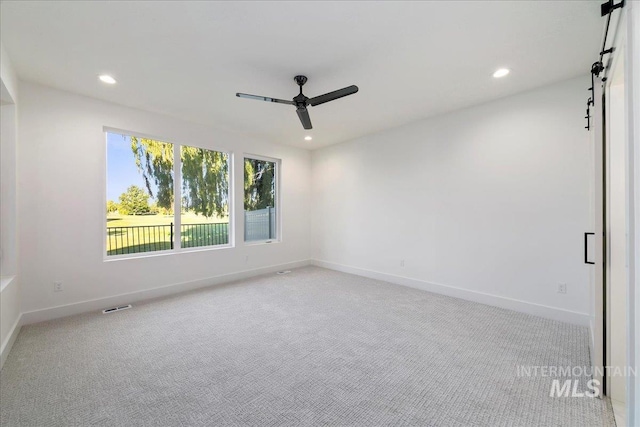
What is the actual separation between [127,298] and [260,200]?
2.73 metres

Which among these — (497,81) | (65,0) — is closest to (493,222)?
(497,81)

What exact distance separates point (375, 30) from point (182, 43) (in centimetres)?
166

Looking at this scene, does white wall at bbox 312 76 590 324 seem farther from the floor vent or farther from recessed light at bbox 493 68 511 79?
the floor vent

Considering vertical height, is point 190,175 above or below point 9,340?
above

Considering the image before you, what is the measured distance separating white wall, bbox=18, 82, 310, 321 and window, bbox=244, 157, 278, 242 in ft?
4.04

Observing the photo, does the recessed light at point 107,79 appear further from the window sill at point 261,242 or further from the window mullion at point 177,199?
the window sill at point 261,242

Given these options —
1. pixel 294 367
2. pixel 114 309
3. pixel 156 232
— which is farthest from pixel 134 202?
pixel 294 367

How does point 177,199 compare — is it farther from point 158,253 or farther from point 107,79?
point 107,79

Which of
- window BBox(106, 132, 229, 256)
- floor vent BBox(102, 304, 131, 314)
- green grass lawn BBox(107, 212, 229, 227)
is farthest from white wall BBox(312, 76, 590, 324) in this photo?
floor vent BBox(102, 304, 131, 314)

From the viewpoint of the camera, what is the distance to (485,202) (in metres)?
3.60

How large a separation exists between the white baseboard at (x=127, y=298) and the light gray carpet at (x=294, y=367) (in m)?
0.16

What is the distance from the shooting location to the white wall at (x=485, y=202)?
298cm

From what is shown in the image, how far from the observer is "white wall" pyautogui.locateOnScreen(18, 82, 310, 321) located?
300 centimetres

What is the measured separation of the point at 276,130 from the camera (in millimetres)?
4715
